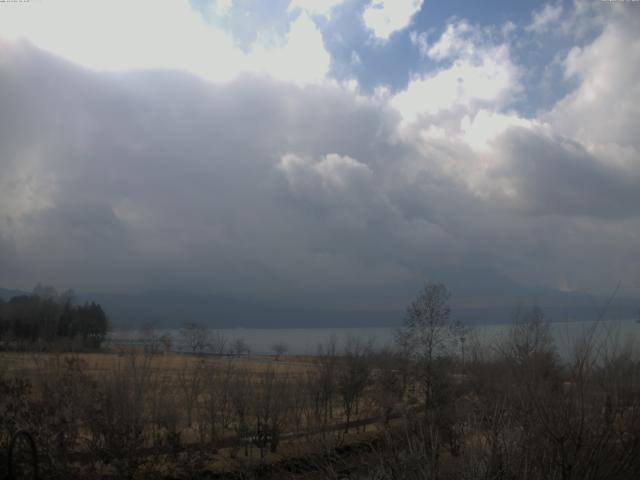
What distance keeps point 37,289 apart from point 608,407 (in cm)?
11382

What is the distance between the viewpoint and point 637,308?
42.2ft

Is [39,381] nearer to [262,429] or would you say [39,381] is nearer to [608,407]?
[262,429]

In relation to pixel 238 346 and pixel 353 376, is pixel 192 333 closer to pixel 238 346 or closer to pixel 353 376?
pixel 238 346

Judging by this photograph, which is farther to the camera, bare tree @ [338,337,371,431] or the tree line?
the tree line

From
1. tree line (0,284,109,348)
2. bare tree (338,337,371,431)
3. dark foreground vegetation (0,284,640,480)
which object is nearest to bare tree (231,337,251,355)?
bare tree (338,337,371,431)

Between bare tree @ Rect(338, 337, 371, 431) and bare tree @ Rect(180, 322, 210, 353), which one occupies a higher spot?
bare tree @ Rect(180, 322, 210, 353)

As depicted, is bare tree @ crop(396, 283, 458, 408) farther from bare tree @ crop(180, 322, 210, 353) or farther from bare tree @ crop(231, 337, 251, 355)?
bare tree @ crop(180, 322, 210, 353)

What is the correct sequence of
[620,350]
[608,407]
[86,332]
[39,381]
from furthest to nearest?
[86,332]
[39,381]
[620,350]
[608,407]

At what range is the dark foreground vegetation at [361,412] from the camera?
948cm

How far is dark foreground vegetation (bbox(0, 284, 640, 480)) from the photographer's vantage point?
31.1 ft

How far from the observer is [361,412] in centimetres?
4100

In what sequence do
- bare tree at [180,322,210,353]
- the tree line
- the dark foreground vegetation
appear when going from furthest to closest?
bare tree at [180,322,210,353], the tree line, the dark foreground vegetation

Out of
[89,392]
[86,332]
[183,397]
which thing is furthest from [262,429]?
[86,332]

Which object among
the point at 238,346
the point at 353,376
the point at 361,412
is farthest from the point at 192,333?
the point at 361,412
